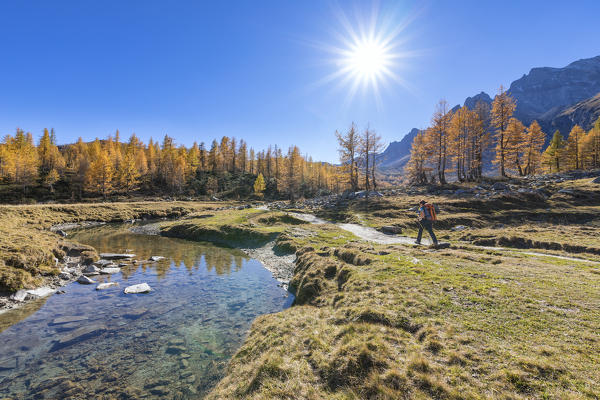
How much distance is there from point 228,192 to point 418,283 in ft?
400

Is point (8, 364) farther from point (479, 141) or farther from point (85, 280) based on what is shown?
point (479, 141)

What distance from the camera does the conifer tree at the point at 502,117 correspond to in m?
54.9

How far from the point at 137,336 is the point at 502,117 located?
252 ft

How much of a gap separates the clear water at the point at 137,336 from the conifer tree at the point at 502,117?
66.8 metres

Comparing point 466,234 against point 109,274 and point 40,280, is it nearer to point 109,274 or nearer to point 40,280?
point 109,274

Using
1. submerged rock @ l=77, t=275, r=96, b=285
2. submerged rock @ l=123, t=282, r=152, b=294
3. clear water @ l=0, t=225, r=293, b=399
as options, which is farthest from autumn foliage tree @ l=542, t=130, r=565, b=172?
submerged rock @ l=77, t=275, r=96, b=285

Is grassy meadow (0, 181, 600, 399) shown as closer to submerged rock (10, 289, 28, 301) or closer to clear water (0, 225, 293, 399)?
submerged rock (10, 289, 28, 301)

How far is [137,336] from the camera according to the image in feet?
39.1

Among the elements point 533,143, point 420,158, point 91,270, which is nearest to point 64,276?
point 91,270

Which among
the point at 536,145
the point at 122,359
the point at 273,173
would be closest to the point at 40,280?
the point at 122,359

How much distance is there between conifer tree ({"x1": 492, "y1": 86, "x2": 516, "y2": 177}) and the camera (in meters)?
54.9

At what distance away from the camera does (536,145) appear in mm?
66625

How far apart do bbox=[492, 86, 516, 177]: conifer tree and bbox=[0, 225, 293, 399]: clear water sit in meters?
66.8

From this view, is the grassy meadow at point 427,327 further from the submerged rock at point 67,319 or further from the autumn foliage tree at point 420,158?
the autumn foliage tree at point 420,158
